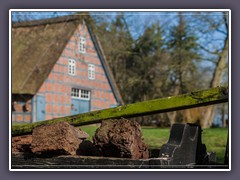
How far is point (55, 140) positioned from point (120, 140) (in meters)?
0.68

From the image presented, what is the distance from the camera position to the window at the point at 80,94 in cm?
1588

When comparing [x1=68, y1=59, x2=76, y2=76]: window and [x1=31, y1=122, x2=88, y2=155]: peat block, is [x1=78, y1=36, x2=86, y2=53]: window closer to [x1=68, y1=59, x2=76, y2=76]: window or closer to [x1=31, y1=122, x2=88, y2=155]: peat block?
[x1=68, y1=59, x2=76, y2=76]: window

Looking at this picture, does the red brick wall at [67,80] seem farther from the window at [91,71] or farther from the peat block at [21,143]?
the peat block at [21,143]

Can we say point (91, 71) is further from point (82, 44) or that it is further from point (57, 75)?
point (57, 75)

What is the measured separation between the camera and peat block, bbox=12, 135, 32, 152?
14.5 feet

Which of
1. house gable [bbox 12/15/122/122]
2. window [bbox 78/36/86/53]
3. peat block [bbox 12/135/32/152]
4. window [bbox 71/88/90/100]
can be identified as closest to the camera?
peat block [bbox 12/135/32/152]

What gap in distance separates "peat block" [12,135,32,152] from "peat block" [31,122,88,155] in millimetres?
533

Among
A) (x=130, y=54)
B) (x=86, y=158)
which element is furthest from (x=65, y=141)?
(x=130, y=54)

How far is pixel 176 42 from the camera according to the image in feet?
51.1

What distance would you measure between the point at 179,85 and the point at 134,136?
13618mm

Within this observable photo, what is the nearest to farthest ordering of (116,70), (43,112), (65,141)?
1. (65,141)
2. (43,112)
3. (116,70)

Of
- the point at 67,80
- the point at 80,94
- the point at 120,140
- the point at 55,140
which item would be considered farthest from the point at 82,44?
the point at 120,140

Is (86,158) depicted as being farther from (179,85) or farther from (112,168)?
(179,85)

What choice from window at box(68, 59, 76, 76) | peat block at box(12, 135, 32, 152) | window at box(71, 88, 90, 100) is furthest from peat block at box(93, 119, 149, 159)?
window at box(71, 88, 90, 100)
